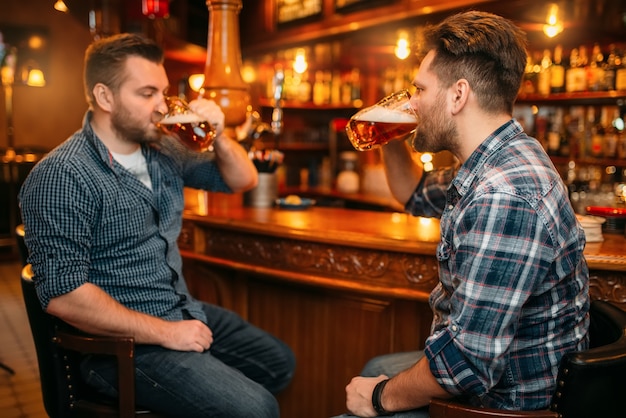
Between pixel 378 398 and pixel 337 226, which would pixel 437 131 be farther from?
pixel 337 226

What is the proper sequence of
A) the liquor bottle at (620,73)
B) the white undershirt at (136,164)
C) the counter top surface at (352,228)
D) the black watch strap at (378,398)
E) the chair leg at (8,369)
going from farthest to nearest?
the liquor bottle at (620,73) → the chair leg at (8,369) → the white undershirt at (136,164) → the counter top surface at (352,228) → the black watch strap at (378,398)

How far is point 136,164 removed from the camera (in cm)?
197

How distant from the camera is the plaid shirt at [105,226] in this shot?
62.7 inches

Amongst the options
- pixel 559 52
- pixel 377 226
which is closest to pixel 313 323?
pixel 377 226

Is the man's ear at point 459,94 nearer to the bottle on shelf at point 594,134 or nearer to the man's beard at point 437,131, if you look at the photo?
the man's beard at point 437,131

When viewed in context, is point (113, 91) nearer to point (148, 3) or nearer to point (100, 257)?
point (100, 257)

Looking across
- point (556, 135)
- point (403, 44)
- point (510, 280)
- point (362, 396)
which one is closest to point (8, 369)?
point (362, 396)

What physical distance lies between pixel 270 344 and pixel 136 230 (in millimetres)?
636

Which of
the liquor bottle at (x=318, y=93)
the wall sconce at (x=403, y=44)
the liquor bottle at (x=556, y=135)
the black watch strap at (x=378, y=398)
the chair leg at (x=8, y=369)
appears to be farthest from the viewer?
the liquor bottle at (x=318, y=93)

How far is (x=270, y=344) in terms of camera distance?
6.85 ft

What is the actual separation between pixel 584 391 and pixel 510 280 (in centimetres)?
24

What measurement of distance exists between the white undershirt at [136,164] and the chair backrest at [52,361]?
0.48 m

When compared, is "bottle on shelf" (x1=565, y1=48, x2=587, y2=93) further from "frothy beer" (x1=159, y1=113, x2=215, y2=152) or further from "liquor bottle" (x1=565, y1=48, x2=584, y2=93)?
"frothy beer" (x1=159, y1=113, x2=215, y2=152)

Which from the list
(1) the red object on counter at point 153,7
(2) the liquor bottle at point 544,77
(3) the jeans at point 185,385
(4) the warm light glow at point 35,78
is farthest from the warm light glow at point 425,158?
(4) the warm light glow at point 35,78
